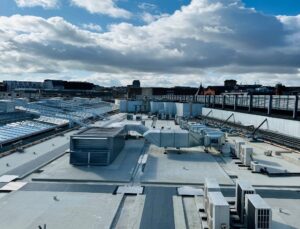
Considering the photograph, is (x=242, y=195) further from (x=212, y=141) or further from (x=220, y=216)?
(x=212, y=141)

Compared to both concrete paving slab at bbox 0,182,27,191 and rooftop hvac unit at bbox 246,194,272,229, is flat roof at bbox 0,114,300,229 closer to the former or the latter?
concrete paving slab at bbox 0,182,27,191

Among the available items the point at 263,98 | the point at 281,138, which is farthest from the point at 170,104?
the point at 281,138

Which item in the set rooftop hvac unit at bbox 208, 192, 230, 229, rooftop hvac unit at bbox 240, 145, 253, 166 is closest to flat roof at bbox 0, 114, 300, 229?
rooftop hvac unit at bbox 208, 192, 230, 229

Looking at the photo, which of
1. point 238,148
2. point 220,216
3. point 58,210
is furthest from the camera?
point 238,148

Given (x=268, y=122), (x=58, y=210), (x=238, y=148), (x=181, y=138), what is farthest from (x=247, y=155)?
(x=268, y=122)

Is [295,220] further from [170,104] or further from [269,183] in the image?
[170,104]

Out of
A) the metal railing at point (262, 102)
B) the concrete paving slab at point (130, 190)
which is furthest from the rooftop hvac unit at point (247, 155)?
the metal railing at point (262, 102)

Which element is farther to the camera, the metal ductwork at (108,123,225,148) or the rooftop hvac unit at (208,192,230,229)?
the metal ductwork at (108,123,225,148)
